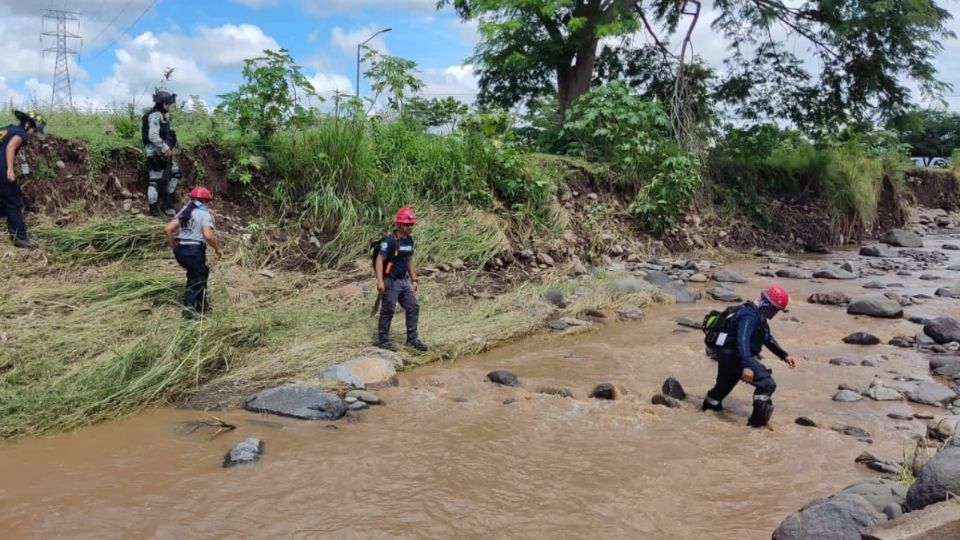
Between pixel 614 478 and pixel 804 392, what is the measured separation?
298 centimetres

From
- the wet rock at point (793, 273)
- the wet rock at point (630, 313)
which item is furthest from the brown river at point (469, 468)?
the wet rock at point (793, 273)

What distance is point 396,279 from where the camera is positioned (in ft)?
24.2

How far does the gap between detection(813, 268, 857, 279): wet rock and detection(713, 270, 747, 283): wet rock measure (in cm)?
171

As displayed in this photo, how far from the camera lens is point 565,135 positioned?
14.9 metres

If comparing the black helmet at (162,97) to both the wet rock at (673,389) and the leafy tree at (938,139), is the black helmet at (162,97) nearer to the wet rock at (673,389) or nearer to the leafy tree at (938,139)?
the wet rock at (673,389)

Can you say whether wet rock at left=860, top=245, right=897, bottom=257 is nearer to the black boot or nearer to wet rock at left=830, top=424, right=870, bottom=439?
wet rock at left=830, top=424, right=870, bottom=439

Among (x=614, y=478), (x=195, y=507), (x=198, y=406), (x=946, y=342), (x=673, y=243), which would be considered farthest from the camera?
(x=673, y=243)

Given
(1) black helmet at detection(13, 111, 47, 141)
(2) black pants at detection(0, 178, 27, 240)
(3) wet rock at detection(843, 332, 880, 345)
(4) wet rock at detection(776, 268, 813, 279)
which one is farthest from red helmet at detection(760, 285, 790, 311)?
(1) black helmet at detection(13, 111, 47, 141)

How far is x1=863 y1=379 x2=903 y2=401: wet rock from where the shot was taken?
6500mm

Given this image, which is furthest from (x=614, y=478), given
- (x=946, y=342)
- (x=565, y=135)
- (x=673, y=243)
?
(x=565, y=135)

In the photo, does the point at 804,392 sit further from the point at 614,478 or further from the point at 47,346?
the point at 47,346

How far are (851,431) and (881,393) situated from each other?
1.14 metres

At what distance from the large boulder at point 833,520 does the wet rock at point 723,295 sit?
7010 mm

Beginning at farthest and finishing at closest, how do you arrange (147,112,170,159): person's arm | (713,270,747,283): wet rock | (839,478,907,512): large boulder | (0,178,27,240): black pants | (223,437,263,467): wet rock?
1. (713,270,747,283): wet rock
2. (147,112,170,159): person's arm
3. (0,178,27,240): black pants
4. (223,437,263,467): wet rock
5. (839,478,907,512): large boulder
